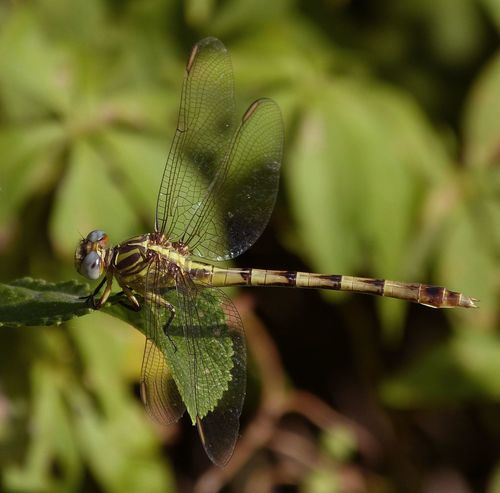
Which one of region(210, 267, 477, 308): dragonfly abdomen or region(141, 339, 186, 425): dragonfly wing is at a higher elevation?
region(210, 267, 477, 308): dragonfly abdomen

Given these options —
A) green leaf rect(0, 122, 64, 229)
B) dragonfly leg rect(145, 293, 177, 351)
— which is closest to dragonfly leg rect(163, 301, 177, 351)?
dragonfly leg rect(145, 293, 177, 351)

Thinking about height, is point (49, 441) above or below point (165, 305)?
below

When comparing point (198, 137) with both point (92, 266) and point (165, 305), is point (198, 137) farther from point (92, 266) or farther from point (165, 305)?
point (165, 305)

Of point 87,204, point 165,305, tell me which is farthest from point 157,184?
point 165,305

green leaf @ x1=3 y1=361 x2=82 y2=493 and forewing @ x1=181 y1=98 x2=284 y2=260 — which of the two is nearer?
forewing @ x1=181 y1=98 x2=284 y2=260

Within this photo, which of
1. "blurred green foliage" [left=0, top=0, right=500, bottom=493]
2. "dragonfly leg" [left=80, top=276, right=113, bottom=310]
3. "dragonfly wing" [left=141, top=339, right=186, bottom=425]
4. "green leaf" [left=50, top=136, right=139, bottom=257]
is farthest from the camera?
"blurred green foliage" [left=0, top=0, right=500, bottom=493]

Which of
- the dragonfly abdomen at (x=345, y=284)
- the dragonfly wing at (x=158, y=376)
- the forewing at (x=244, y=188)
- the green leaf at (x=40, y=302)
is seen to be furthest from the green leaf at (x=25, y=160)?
the green leaf at (x=40, y=302)

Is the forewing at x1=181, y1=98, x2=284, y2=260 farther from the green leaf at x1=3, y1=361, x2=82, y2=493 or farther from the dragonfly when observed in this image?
the green leaf at x1=3, y1=361, x2=82, y2=493

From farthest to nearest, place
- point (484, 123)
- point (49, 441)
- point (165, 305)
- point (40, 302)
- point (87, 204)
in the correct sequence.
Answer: point (484, 123), point (49, 441), point (87, 204), point (165, 305), point (40, 302)
